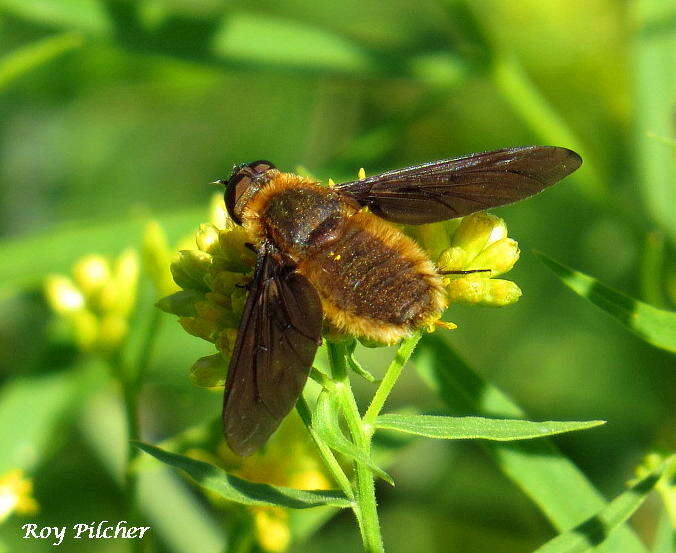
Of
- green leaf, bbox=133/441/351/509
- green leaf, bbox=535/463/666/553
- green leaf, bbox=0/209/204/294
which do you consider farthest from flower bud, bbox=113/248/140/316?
green leaf, bbox=535/463/666/553

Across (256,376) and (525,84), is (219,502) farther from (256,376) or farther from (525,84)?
(525,84)

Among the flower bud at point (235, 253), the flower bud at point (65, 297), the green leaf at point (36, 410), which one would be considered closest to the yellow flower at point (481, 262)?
the flower bud at point (235, 253)

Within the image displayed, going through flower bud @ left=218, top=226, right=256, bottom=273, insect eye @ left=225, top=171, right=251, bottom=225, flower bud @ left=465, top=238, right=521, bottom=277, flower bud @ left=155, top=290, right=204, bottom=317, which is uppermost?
insect eye @ left=225, top=171, right=251, bottom=225

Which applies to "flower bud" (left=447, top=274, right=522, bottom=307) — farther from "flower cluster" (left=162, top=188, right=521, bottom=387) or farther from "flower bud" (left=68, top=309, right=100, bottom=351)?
"flower bud" (left=68, top=309, right=100, bottom=351)

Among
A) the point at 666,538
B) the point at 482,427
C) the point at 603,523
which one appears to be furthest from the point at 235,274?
the point at 666,538

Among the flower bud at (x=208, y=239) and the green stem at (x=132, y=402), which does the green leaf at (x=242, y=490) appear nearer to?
the green stem at (x=132, y=402)

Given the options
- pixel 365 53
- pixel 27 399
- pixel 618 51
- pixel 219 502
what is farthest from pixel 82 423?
pixel 618 51

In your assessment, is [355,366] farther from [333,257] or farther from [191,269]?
[191,269]
